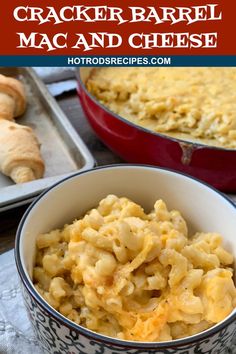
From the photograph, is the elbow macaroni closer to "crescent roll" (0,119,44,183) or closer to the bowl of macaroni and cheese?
the bowl of macaroni and cheese

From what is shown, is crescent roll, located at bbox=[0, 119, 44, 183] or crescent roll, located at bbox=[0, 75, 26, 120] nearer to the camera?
crescent roll, located at bbox=[0, 119, 44, 183]

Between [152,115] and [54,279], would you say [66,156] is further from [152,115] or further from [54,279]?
[54,279]

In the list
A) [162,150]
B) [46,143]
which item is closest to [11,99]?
[46,143]

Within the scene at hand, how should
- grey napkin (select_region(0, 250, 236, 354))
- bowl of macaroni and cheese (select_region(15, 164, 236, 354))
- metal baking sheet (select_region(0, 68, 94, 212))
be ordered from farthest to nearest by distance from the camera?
metal baking sheet (select_region(0, 68, 94, 212)) < grey napkin (select_region(0, 250, 236, 354)) < bowl of macaroni and cheese (select_region(15, 164, 236, 354))

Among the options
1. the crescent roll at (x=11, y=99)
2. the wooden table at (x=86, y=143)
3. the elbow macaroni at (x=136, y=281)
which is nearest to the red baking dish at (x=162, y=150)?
the wooden table at (x=86, y=143)

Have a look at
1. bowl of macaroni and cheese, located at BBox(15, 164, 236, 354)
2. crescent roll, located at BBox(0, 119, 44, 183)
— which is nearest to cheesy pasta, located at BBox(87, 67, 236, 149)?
crescent roll, located at BBox(0, 119, 44, 183)
